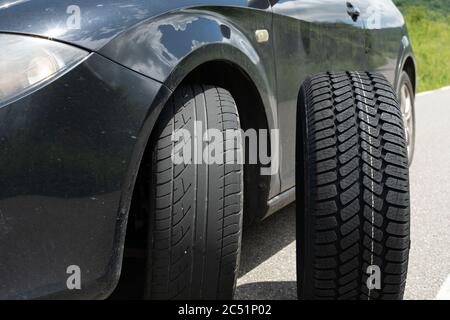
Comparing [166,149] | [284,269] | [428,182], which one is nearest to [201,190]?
[166,149]

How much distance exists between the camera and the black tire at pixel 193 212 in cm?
179

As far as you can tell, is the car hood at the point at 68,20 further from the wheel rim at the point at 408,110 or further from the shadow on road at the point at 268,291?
the wheel rim at the point at 408,110

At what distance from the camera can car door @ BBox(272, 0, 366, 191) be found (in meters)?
2.49

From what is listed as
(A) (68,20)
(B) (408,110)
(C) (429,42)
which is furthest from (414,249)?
(C) (429,42)

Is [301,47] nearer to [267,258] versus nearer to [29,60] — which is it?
[267,258]

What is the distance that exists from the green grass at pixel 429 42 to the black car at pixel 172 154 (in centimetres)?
1272

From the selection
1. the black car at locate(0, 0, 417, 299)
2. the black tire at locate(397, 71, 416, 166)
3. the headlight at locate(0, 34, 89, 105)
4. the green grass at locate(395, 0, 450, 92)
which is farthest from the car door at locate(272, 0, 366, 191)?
the green grass at locate(395, 0, 450, 92)

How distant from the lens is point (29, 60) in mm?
1543

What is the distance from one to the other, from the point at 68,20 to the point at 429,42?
26.7 m

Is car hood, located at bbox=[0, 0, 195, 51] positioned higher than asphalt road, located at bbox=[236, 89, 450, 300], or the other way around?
car hood, located at bbox=[0, 0, 195, 51]

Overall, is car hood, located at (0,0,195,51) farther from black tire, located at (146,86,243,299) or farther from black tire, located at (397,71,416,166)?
black tire, located at (397,71,416,166)

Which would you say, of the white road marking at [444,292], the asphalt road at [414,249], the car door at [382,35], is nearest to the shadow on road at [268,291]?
the asphalt road at [414,249]

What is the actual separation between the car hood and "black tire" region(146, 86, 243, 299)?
1.08 feet

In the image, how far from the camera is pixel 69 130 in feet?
5.10
